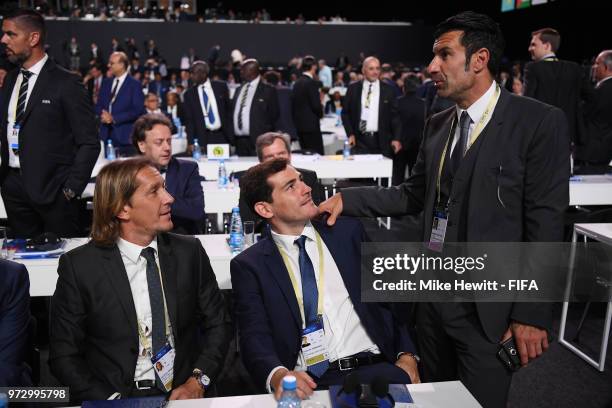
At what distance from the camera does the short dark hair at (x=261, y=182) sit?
7.11ft

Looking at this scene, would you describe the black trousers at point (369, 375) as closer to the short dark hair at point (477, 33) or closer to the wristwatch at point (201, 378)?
the wristwatch at point (201, 378)

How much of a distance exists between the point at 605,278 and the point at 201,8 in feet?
66.9

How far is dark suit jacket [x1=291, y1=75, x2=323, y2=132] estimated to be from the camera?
7.08m

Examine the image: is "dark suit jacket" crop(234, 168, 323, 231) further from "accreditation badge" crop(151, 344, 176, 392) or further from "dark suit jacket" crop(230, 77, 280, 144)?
"dark suit jacket" crop(230, 77, 280, 144)

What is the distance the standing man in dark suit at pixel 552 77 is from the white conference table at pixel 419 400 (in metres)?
4.53

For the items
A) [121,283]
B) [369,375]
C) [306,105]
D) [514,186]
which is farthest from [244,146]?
[514,186]

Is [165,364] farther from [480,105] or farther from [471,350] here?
[480,105]

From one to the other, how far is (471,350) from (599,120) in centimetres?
452

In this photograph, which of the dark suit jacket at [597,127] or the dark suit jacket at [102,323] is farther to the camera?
the dark suit jacket at [597,127]

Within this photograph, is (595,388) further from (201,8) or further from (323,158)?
(201,8)

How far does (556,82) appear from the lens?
5457 millimetres

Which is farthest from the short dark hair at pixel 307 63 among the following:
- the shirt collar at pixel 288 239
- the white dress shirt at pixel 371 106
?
the shirt collar at pixel 288 239

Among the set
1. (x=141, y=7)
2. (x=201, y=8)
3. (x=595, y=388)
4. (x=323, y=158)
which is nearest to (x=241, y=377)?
(x=595, y=388)

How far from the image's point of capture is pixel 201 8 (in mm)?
21562
